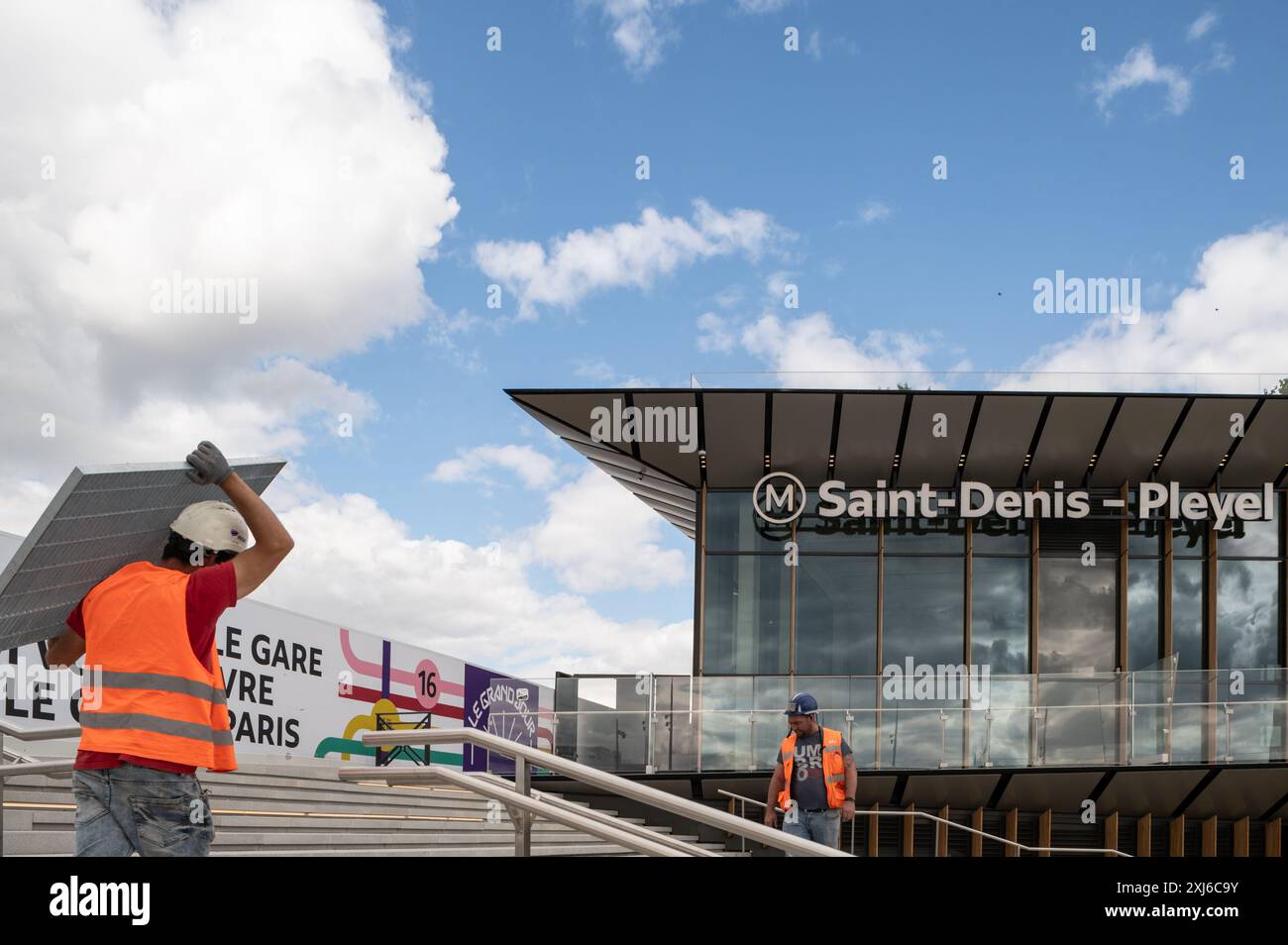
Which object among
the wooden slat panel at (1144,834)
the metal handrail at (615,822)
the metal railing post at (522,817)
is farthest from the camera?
the wooden slat panel at (1144,834)

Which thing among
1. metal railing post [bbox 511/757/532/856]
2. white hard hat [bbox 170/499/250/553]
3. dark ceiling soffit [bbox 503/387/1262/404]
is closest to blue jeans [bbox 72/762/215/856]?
white hard hat [bbox 170/499/250/553]

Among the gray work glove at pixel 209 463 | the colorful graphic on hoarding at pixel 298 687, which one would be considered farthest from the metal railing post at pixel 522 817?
the colorful graphic on hoarding at pixel 298 687

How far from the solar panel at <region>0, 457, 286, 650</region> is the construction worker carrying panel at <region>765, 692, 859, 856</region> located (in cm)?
592

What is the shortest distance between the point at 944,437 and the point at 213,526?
18655mm

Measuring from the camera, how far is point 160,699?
409 cm

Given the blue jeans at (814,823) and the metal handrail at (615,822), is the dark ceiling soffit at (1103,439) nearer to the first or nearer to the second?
the blue jeans at (814,823)

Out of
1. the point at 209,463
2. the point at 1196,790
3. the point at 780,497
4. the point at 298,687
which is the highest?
the point at 780,497

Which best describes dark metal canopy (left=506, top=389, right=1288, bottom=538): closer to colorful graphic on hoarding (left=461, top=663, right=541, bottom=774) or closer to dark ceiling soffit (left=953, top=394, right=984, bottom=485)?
dark ceiling soffit (left=953, top=394, right=984, bottom=485)

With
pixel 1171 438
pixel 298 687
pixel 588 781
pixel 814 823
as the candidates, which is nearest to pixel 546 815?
pixel 588 781

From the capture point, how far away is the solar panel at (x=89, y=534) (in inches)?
155

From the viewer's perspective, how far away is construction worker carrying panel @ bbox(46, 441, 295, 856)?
4.06m

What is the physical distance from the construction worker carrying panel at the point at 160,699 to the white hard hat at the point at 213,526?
0.55ft

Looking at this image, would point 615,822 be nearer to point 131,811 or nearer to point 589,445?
point 131,811
